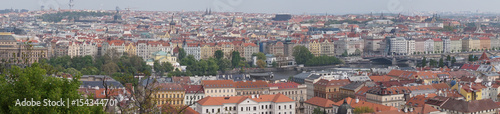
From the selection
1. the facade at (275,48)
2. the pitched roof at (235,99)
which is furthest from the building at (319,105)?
the facade at (275,48)

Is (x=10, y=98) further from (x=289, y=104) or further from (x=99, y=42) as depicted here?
(x=99, y=42)

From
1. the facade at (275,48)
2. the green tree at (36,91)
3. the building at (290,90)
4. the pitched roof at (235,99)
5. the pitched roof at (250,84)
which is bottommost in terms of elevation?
the facade at (275,48)

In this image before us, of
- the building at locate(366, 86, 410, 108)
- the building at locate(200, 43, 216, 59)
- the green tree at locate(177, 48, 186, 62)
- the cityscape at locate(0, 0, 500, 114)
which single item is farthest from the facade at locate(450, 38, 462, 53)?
the building at locate(366, 86, 410, 108)

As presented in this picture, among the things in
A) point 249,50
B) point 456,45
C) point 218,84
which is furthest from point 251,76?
point 456,45

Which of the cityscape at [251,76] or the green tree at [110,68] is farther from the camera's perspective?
the green tree at [110,68]

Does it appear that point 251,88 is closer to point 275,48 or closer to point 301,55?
point 301,55

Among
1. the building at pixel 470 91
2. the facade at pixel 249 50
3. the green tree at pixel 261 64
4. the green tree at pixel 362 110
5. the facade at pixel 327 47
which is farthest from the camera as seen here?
the facade at pixel 327 47

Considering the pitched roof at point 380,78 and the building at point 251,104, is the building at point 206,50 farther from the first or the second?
the building at point 251,104
